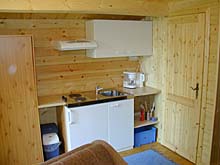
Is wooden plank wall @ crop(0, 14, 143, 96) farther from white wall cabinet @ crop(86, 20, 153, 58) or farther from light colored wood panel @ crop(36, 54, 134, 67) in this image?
white wall cabinet @ crop(86, 20, 153, 58)

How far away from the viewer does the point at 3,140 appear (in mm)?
2832

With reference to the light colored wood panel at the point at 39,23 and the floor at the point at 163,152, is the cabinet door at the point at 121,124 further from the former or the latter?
the light colored wood panel at the point at 39,23

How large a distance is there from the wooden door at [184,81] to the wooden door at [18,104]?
1882mm

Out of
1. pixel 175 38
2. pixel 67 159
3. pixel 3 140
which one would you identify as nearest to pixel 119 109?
pixel 175 38

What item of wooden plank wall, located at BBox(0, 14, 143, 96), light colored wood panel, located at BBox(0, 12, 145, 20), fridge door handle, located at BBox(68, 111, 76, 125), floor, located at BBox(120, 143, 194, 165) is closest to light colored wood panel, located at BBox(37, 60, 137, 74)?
wooden plank wall, located at BBox(0, 14, 143, 96)

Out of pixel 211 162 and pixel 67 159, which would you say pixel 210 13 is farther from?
pixel 67 159

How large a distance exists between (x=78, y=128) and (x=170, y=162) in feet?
4.34

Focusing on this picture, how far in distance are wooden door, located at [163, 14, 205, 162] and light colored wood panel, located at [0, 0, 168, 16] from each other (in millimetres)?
315

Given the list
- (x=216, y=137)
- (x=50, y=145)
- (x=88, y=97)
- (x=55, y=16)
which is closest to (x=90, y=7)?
(x=55, y=16)

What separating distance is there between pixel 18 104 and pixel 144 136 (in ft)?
6.59

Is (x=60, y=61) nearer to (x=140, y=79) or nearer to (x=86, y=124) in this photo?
(x=86, y=124)

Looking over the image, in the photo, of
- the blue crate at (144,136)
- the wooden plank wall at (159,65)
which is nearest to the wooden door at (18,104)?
the blue crate at (144,136)

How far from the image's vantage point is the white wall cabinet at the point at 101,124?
3.12m

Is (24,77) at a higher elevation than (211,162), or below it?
higher
